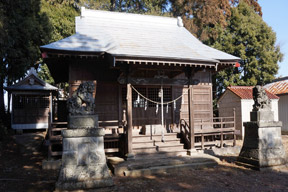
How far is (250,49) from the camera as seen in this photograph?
19.8 m

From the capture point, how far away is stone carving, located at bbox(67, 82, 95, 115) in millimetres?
5980

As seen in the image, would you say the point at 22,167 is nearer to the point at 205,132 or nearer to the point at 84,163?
the point at 84,163

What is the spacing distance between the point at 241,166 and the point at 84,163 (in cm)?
561

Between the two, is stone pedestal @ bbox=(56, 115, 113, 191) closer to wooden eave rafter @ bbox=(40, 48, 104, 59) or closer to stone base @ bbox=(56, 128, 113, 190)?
stone base @ bbox=(56, 128, 113, 190)

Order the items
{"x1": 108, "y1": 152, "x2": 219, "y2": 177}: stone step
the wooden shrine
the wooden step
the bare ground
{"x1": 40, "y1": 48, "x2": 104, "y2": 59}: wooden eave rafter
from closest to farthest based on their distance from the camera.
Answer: the bare ground, {"x1": 108, "y1": 152, "x2": 219, "y2": 177}: stone step, the wooden shrine, {"x1": 40, "y1": 48, "x2": 104, "y2": 59}: wooden eave rafter, the wooden step

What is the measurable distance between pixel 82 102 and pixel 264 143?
613cm

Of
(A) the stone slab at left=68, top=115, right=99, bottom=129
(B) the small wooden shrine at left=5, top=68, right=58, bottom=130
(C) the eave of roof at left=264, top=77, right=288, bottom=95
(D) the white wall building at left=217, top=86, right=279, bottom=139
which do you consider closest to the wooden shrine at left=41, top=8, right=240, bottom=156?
(A) the stone slab at left=68, top=115, right=99, bottom=129

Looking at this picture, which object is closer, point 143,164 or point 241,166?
point 143,164

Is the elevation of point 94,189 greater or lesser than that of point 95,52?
lesser

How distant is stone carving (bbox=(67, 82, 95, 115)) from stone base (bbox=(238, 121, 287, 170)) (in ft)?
18.3

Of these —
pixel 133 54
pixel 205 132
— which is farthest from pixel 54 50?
pixel 205 132

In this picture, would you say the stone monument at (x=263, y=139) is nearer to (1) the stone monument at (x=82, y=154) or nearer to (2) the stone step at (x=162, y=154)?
(2) the stone step at (x=162, y=154)

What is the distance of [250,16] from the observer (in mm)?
20422

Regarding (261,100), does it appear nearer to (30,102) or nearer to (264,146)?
(264,146)
